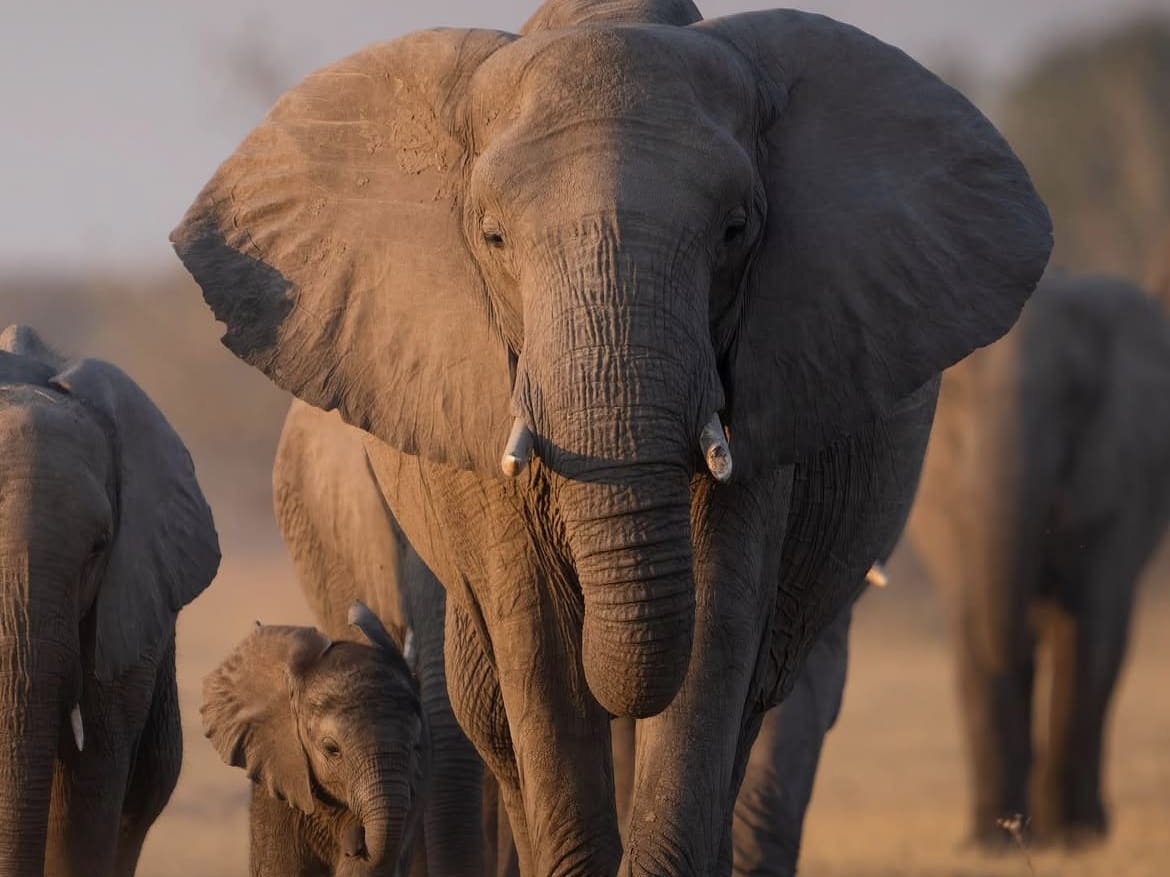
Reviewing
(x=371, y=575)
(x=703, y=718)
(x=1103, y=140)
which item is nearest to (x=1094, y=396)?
(x=371, y=575)

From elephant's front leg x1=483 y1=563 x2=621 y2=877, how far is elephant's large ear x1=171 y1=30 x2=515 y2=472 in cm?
39

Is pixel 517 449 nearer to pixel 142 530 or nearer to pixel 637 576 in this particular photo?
pixel 637 576

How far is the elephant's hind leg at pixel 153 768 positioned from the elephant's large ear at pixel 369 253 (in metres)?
1.52

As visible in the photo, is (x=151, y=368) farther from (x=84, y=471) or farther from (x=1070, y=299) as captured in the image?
(x=84, y=471)

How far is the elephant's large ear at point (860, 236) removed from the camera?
4.48 metres

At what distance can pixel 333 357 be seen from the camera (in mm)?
4586

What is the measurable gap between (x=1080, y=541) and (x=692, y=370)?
6181mm

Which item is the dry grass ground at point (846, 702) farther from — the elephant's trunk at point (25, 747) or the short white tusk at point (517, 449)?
the short white tusk at point (517, 449)

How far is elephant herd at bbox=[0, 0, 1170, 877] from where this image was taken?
4.09 metres

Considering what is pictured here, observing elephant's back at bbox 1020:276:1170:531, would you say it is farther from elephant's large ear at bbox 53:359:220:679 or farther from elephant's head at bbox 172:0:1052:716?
elephant's head at bbox 172:0:1052:716

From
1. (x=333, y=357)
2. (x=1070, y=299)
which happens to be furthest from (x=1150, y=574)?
(x=333, y=357)

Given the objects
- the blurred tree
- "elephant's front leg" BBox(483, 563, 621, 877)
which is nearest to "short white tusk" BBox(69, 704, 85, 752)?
"elephant's front leg" BBox(483, 563, 621, 877)

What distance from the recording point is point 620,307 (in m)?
4.04

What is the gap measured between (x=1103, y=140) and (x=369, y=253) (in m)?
A: 24.5
